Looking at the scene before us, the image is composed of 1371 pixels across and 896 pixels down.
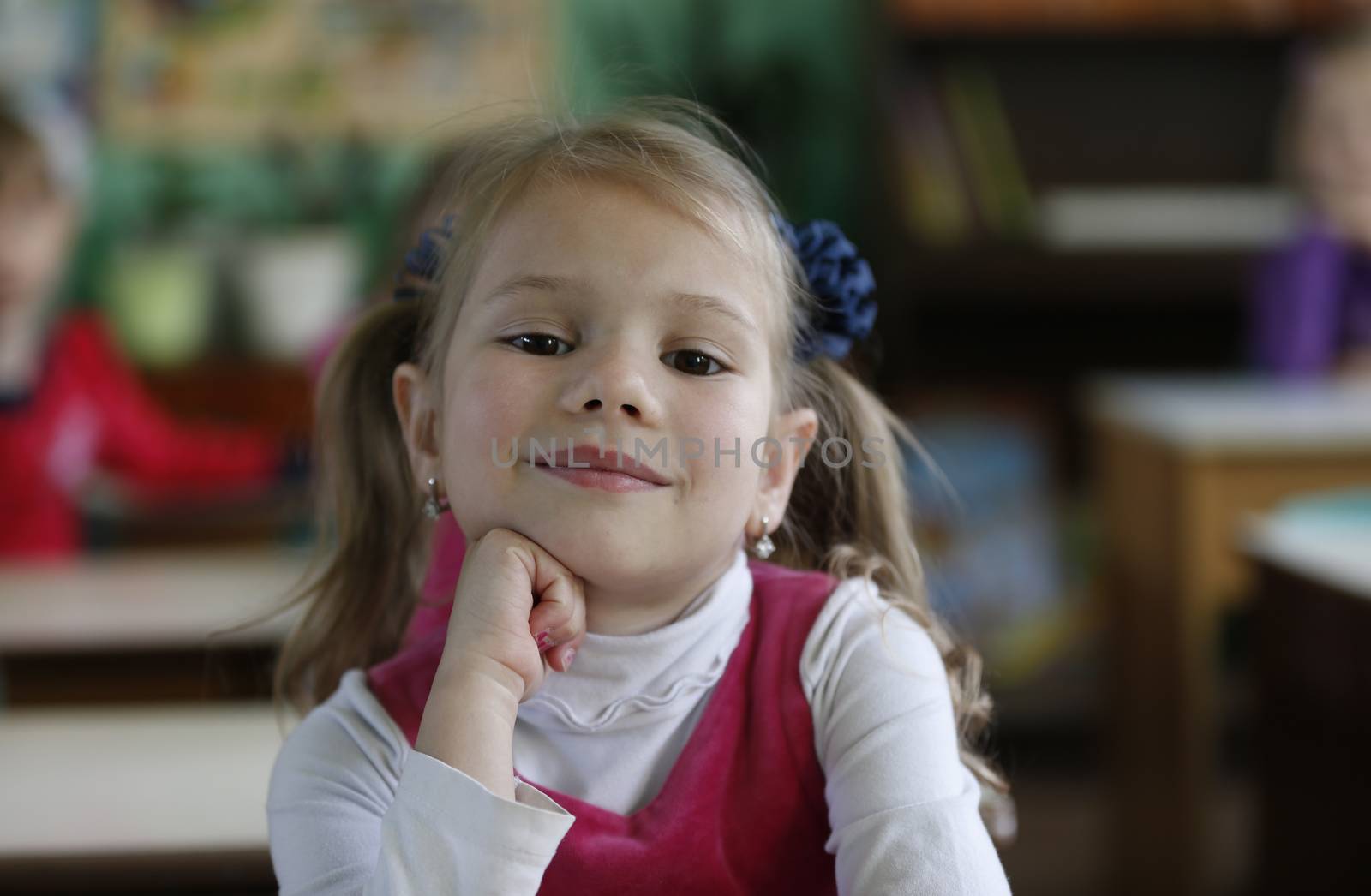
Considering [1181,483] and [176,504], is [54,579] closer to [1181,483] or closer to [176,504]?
[176,504]

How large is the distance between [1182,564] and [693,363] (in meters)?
1.83

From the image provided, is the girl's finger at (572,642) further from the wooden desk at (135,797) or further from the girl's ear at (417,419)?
the wooden desk at (135,797)

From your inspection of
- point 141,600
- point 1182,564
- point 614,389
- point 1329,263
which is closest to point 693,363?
point 614,389

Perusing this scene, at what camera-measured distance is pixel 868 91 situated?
10.8 feet

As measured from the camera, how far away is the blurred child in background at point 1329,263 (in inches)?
114

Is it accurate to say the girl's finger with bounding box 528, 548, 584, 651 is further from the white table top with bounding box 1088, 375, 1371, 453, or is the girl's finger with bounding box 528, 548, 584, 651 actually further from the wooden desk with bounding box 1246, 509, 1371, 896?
the white table top with bounding box 1088, 375, 1371, 453

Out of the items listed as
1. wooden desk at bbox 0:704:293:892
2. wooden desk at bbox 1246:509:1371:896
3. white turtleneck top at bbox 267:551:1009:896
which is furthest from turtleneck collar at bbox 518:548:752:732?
wooden desk at bbox 1246:509:1371:896

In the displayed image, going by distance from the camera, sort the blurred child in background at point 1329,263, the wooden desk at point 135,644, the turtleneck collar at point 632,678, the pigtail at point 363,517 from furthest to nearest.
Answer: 1. the blurred child in background at point 1329,263
2. the wooden desk at point 135,644
3. the pigtail at point 363,517
4. the turtleneck collar at point 632,678

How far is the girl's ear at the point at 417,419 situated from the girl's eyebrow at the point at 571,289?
0.09 metres

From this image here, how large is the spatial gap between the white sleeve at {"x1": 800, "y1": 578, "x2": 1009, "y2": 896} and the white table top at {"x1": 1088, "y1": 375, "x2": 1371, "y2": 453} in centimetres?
167

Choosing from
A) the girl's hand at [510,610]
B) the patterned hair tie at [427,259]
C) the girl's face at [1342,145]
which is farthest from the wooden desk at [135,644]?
the girl's face at [1342,145]

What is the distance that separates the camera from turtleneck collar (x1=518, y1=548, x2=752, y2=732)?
749 mm

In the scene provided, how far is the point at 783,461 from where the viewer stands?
803 millimetres

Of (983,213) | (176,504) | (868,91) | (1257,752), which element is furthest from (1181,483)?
(176,504)
